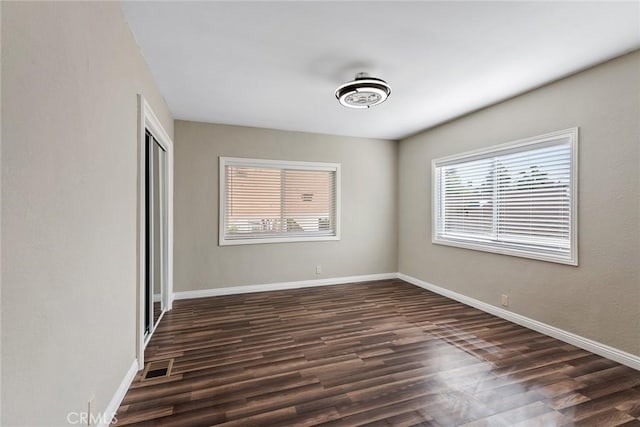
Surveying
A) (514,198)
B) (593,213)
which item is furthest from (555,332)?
(514,198)

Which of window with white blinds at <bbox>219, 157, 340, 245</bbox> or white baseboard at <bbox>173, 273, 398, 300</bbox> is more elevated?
Answer: window with white blinds at <bbox>219, 157, 340, 245</bbox>

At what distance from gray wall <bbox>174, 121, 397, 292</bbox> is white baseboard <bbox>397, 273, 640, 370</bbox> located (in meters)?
1.60

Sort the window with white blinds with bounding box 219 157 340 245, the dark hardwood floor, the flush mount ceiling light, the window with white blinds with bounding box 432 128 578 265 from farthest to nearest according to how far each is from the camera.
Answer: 1. the window with white blinds with bounding box 219 157 340 245
2. the window with white blinds with bounding box 432 128 578 265
3. the flush mount ceiling light
4. the dark hardwood floor

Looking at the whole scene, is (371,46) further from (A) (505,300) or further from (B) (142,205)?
(A) (505,300)

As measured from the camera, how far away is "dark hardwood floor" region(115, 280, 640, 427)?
1.84m

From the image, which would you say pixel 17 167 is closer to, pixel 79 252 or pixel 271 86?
pixel 79 252

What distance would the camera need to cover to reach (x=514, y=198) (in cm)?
339

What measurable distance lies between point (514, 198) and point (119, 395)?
417 cm

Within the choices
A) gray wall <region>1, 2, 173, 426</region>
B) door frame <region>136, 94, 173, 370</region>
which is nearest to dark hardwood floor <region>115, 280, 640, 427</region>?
door frame <region>136, 94, 173, 370</region>

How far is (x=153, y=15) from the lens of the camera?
1.96 metres

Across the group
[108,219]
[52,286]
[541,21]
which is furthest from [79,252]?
[541,21]

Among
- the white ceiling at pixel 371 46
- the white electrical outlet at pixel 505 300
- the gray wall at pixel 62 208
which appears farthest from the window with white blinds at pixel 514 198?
the gray wall at pixel 62 208

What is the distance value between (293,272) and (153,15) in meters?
3.73

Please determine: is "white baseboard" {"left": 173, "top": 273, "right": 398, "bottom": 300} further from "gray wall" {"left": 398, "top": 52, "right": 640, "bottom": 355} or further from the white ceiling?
the white ceiling
